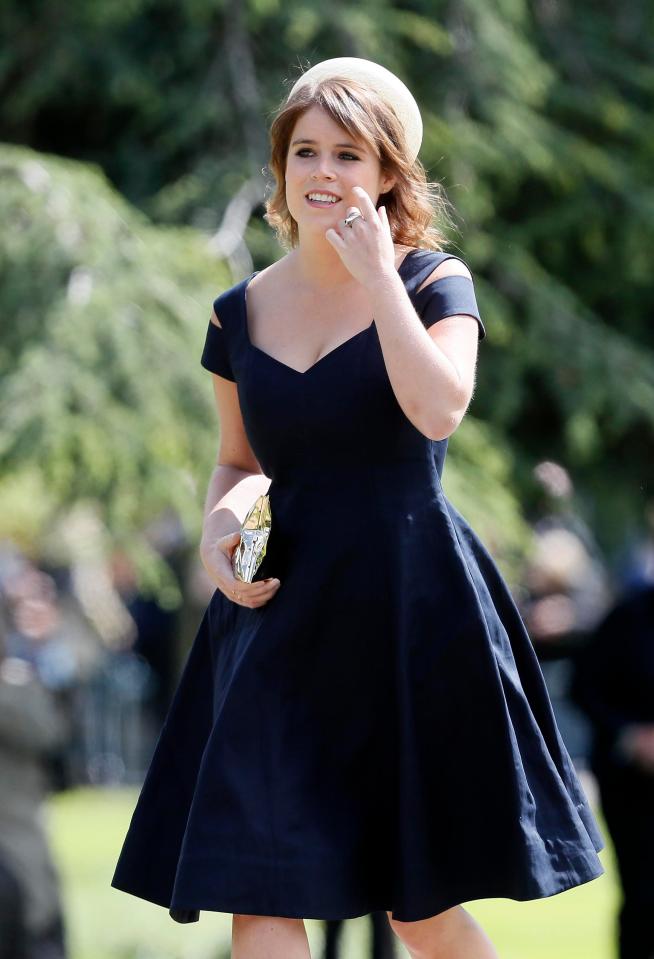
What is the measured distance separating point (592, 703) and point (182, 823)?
11.7 ft

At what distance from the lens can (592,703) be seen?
243 inches

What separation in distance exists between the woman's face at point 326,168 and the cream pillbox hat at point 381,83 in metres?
0.08

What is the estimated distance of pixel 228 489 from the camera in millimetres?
3053

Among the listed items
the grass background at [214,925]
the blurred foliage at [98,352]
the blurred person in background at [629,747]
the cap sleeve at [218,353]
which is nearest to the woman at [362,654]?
the cap sleeve at [218,353]

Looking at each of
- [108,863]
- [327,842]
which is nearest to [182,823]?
[327,842]

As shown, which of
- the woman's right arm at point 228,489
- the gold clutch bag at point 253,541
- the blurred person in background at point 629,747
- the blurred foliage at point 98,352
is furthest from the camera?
the blurred person in background at point 629,747

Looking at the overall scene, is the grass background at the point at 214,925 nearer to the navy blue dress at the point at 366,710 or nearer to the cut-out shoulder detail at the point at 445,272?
the navy blue dress at the point at 366,710

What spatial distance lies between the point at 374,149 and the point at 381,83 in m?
0.12

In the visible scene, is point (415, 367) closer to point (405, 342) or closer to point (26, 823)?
point (405, 342)

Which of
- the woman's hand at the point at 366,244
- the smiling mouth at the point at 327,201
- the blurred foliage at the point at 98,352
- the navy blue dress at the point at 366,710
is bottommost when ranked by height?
the blurred foliage at the point at 98,352

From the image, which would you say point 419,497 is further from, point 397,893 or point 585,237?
point 585,237

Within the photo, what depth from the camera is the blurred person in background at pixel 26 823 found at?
5625 mm

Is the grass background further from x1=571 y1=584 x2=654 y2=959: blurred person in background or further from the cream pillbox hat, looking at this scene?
the cream pillbox hat

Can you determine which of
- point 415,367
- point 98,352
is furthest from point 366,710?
point 98,352
